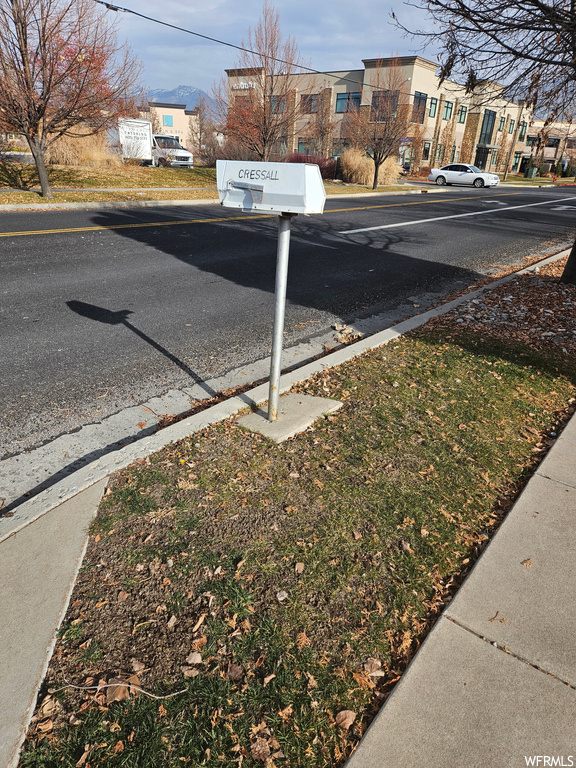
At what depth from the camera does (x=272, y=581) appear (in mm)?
2342

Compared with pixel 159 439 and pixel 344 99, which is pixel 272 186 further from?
pixel 344 99

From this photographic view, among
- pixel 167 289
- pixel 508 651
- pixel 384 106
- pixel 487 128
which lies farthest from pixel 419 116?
pixel 508 651

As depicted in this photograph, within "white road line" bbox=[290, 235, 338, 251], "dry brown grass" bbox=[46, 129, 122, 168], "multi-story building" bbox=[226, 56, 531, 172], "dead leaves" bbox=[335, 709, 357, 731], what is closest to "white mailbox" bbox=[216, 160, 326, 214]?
"dead leaves" bbox=[335, 709, 357, 731]

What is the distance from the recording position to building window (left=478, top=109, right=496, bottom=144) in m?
58.2

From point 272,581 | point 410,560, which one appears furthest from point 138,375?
point 410,560

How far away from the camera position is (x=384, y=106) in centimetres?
2925

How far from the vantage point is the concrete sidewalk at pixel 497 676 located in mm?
1673

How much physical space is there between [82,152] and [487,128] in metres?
54.1

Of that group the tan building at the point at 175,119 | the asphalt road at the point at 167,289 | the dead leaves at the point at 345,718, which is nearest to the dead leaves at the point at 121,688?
the dead leaves at the point at 345,718

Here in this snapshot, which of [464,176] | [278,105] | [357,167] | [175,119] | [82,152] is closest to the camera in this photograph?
[82,152]

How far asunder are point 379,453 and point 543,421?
58.0 inches

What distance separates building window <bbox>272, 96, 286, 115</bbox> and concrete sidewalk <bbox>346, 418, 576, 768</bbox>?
2442cm

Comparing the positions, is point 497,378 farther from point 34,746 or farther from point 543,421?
point 34,746

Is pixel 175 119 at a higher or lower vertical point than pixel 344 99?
lower
